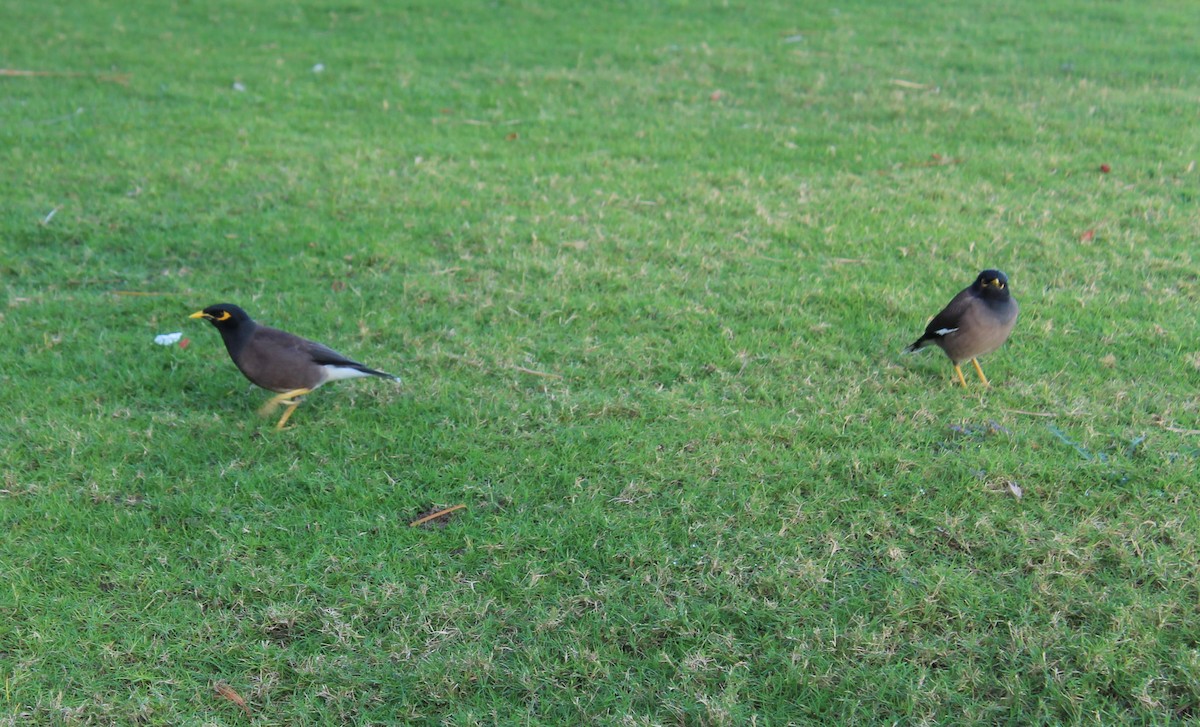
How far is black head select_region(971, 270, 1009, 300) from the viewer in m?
5.09

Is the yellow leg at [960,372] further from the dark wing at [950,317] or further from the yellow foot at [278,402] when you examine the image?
the yellow foot at [278,402]

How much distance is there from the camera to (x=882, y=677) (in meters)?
3.47

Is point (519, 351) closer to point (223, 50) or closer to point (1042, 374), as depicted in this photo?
point (1042, 374)

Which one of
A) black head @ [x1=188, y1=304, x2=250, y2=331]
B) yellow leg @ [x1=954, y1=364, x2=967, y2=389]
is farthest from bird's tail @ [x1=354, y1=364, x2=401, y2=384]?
yellow leg @ [x1=954, y1=364, x2=967, y2=389]

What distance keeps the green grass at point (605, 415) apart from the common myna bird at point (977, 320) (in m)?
0.29

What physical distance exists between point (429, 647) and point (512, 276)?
335cm

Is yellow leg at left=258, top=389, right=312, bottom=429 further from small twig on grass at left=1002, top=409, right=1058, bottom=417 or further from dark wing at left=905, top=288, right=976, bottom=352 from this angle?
small twig on grass at left=1002, top=409, right=1058, bottom=417

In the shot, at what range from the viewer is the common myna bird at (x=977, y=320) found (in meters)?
5.03

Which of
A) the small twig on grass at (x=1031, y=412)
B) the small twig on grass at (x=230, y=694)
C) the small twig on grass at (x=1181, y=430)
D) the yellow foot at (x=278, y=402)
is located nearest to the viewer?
the small twig on grass at (x=230, y=694)

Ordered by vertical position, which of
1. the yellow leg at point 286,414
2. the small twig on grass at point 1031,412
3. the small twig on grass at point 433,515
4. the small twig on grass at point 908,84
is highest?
the small twig on grass at point 908,84

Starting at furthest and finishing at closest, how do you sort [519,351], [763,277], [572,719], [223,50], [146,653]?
[223,50]
[763,277]
[519,351]
[146,653]
[572,719]

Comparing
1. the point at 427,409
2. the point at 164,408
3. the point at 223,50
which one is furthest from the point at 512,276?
the point at 223,50

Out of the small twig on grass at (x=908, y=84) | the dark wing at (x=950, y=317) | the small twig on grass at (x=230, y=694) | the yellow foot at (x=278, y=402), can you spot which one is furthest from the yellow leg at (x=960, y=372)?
the small twig on grass at (x=908, y=84)

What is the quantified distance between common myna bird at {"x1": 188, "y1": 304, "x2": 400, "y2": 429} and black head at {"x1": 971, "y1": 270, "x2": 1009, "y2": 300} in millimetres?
3337
